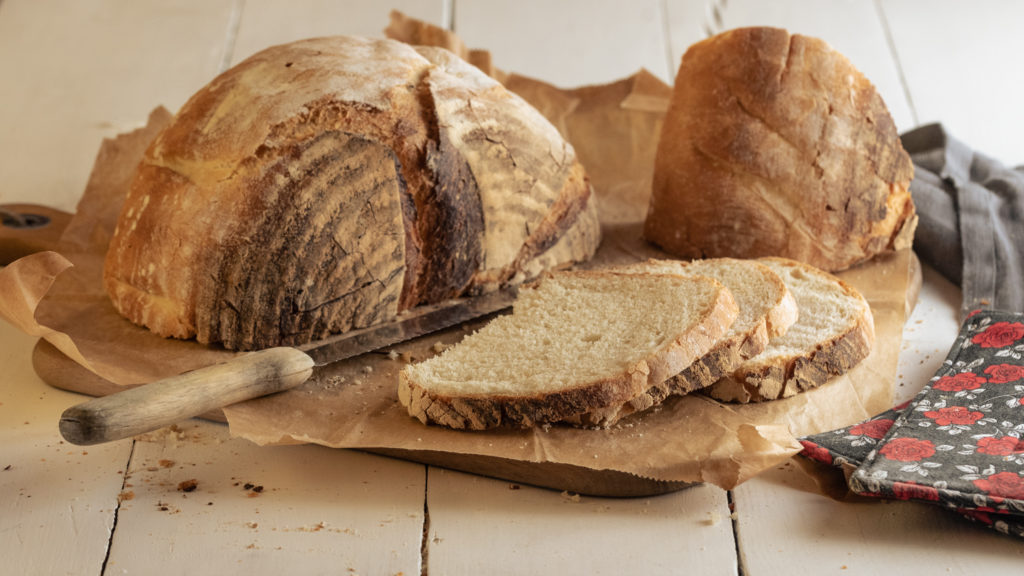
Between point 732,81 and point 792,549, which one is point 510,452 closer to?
point 792,549

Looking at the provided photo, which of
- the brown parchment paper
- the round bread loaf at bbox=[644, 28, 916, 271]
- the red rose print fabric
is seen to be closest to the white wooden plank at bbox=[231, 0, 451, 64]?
the brown parchment paper

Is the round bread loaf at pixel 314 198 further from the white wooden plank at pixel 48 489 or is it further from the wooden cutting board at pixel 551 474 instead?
the wooden cutting board at pixel 551 474

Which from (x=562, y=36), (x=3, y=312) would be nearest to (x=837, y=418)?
(x=3, y=312)

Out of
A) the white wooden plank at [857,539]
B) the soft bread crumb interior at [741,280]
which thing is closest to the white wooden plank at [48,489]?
the white wooden plank at [857,539]

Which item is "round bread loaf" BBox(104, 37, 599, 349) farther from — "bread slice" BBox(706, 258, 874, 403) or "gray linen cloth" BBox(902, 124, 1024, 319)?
"gray linen cloth" BBox(902, 124, 1024, 319)

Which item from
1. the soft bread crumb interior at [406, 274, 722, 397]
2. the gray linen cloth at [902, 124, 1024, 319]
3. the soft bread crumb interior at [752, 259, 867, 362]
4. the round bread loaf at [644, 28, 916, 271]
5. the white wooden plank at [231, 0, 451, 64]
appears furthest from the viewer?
the white wooden plank at [231, 0, 451, 64]

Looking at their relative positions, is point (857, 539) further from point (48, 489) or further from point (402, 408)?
point (48, 489)
